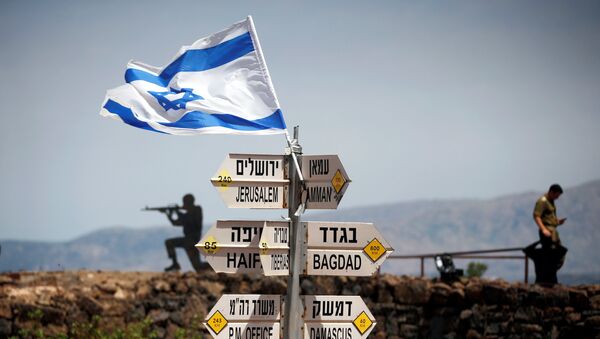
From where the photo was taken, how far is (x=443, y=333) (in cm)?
2300

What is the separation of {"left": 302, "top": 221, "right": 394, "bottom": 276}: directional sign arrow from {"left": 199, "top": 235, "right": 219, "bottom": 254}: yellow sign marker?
0.93 m

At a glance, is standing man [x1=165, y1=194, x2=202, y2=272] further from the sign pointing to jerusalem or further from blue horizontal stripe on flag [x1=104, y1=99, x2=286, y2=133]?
the sign pointing to jerusalem

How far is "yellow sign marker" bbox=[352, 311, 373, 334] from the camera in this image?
14.1 metres

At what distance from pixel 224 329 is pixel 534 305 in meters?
9.76

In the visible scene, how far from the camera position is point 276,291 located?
940 inches

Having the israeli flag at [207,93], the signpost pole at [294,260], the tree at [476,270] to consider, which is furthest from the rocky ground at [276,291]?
the tree at [476,270]

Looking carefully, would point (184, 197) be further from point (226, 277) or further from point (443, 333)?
point (443, 333)

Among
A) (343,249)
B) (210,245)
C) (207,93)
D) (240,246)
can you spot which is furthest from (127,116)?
(343,249)

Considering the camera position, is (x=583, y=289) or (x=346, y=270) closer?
(x=346, y=270)

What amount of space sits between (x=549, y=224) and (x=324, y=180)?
30.6ft

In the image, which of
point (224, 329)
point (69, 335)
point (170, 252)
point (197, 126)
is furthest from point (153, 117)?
point (170, 252)

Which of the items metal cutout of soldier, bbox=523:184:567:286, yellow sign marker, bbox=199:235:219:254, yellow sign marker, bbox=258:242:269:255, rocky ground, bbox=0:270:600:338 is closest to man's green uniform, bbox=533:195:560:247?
metal cutout of soldier, bbox=523:184:567:286

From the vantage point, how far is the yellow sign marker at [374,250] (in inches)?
551

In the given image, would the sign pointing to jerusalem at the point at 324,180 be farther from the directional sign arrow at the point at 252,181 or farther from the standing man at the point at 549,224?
the standing man at the point at 549,224
